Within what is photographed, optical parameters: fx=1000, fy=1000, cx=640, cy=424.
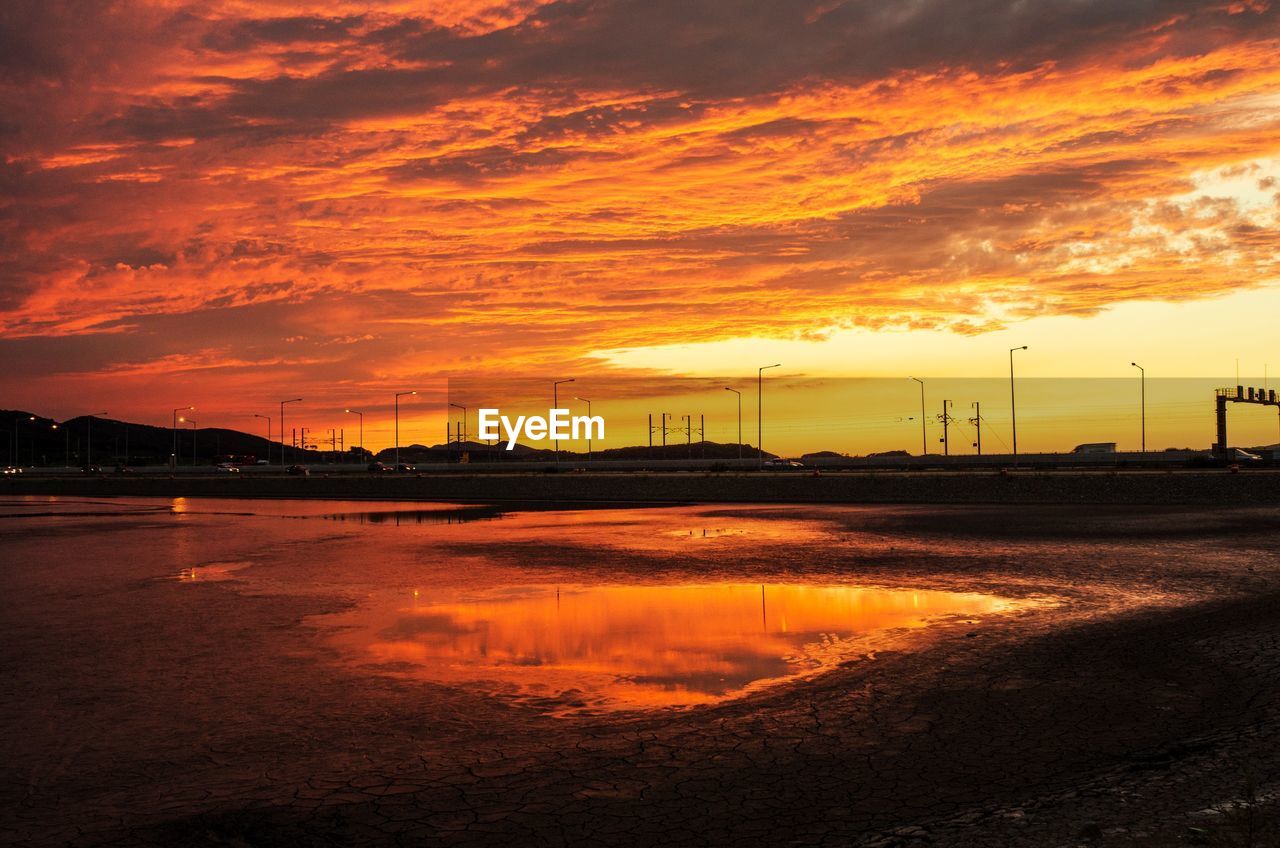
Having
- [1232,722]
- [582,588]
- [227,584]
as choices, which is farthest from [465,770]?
[227,584]

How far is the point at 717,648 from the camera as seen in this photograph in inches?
502

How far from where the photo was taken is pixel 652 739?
8.69 m

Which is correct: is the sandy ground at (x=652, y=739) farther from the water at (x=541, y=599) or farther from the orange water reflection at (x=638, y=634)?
the orange water reflection at (x=638, y=634)

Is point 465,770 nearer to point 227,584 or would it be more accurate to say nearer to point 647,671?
point 647,671

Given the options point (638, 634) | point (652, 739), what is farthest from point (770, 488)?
point (652, 739)

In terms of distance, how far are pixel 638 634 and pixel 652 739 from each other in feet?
16.8

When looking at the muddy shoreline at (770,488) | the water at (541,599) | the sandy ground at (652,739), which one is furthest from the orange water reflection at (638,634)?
the muddy shoreline at (770,488)

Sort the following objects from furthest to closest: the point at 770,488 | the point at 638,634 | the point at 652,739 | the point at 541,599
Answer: the point at 770,488 → the point at 541,599 → the point at 638,634 → the point at 652,739

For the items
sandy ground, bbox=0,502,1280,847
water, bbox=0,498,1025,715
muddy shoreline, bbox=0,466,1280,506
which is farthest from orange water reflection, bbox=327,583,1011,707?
muddy shoreline, bbox=0,466,1280,506

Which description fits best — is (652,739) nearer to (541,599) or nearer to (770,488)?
(541,599)

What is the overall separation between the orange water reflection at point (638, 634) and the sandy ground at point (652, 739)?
0.60m

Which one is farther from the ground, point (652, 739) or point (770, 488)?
point (770, 488)

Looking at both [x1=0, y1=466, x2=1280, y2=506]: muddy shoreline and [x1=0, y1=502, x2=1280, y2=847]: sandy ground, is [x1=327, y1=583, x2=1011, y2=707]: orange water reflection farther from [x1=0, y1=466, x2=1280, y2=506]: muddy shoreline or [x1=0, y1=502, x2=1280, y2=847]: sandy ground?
[x1=0, y1=466, x2=1280, y2=506]: muddy shoreline

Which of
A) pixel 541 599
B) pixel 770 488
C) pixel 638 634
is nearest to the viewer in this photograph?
pixel 638 634
